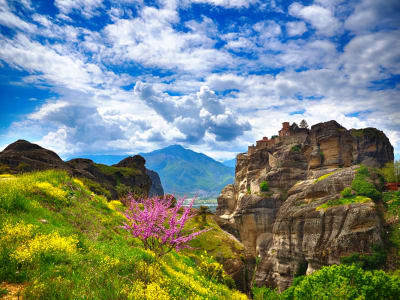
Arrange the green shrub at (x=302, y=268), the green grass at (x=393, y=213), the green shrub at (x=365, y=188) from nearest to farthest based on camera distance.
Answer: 1. the green grass at (x=393, y=213)
2. the green shrub at (x=365, y=188)
3. the green shrub at (x=302, y=268)

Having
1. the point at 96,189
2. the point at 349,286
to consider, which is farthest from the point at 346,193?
the point at 96,189

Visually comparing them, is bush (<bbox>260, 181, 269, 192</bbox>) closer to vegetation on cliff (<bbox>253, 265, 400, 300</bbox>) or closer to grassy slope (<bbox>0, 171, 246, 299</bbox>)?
vegetation on cliff (<bbox>253, 265, 400, 300</bbox>)

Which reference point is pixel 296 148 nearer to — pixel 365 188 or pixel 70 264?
pixel 365 188

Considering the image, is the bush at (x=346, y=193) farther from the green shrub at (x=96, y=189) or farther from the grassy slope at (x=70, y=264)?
the green shrub at (x=96, y=189)

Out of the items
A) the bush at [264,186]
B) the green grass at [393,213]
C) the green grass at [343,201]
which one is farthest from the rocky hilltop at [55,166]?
the bush at [264,186]

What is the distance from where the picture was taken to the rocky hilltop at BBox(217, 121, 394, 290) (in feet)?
144

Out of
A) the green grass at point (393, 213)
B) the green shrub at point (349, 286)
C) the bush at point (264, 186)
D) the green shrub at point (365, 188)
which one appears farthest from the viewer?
the bush at point (264, 186)

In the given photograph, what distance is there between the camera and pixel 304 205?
2216 inches

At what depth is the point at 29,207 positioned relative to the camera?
1316cm

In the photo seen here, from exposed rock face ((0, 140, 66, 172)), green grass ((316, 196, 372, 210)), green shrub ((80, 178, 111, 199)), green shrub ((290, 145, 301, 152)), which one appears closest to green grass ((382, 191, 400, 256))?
green grass ((316, 196, 372, 210))

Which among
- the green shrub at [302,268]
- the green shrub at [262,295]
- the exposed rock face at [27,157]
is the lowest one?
the green shrub at [302,268]

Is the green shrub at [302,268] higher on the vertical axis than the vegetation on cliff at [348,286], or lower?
lower

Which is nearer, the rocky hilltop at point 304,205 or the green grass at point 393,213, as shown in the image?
the green grass at point 393,213

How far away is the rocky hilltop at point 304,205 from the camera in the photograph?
4391cm
